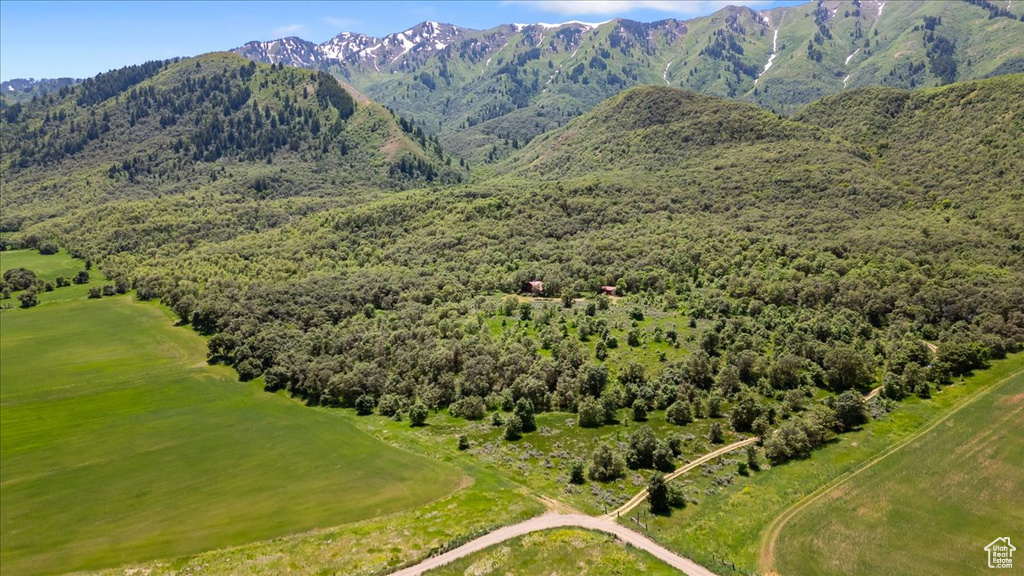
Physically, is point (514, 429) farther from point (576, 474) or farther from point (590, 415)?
point (576, 474)

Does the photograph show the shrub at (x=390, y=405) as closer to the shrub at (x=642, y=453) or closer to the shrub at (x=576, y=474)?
the shrub at (x=576, y=474)

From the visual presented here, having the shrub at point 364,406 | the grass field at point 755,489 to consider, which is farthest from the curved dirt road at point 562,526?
the shrub at point 364,406

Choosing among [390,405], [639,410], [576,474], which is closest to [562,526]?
[576,474]

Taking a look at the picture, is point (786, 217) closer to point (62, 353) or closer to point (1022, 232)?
point (1022, 232)

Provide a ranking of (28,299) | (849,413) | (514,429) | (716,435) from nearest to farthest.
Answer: (716,435), (849,413), (514,429), (28,299)

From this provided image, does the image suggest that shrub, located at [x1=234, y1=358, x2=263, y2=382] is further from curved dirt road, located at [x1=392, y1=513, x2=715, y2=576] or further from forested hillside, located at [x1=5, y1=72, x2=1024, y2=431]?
curved dirt road, located at [x1=392, y1=513, x2=715, y2=576]

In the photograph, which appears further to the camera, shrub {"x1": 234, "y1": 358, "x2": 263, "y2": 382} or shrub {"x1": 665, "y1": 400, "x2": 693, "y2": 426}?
shrub {"x1": 234, "y1": 358, "x2": 263, "y2": 382}

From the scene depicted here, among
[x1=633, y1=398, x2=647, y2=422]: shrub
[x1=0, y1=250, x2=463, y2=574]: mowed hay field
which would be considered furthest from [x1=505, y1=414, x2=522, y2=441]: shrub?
[x1=633, y1=398, x2=647, y2=422]: shrub
